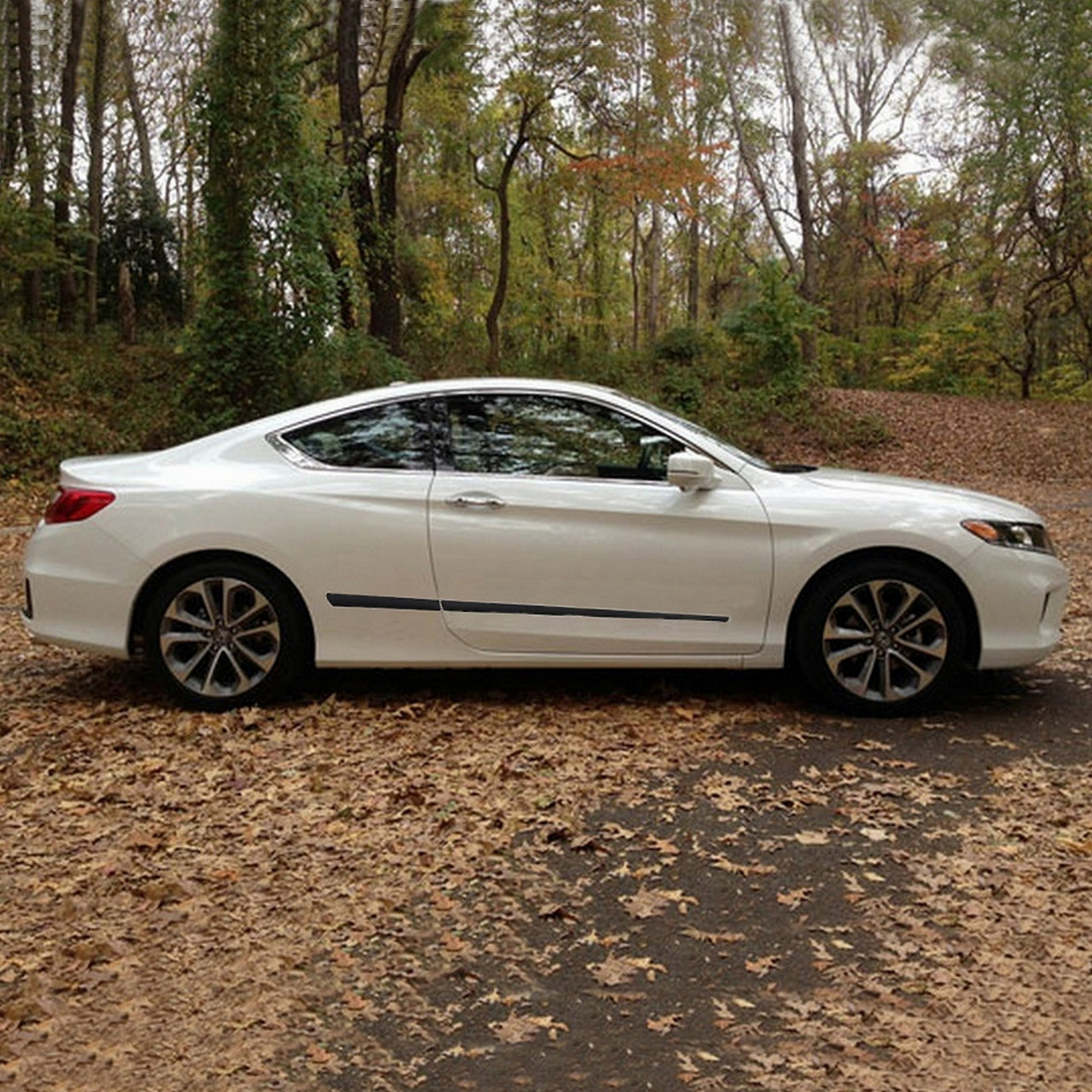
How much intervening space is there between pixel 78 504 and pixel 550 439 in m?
2.22

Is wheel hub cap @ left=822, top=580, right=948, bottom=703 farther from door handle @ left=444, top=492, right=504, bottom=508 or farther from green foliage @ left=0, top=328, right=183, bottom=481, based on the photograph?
green foliage @ left=0, top=328, right=183, bottom=481

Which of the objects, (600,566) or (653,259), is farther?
(653,259)

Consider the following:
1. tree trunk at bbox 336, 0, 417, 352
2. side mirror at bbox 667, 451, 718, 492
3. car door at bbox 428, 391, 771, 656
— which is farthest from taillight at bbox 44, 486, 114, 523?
tree trunk at bbox 336, 0, 417, 352

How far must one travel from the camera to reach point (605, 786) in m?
4.31

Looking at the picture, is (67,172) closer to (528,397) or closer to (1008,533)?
(528,397)

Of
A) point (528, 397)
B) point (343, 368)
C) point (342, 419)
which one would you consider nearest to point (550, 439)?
point (528, 397)

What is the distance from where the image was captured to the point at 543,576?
5.11 m

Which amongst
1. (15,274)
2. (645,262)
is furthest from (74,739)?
(645,262)

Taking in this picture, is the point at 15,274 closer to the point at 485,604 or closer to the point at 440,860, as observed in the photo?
the point at 485,604

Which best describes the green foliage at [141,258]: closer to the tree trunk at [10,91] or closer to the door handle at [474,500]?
the tree trunk at [10,91]

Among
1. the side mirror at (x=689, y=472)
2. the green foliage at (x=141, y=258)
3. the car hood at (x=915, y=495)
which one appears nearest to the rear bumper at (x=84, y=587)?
the side mirror at (x=689, y=472)

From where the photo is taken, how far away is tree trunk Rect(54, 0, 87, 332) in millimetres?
19594

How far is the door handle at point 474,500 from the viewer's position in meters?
5.14

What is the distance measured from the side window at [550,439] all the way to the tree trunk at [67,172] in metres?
→ 16.2
